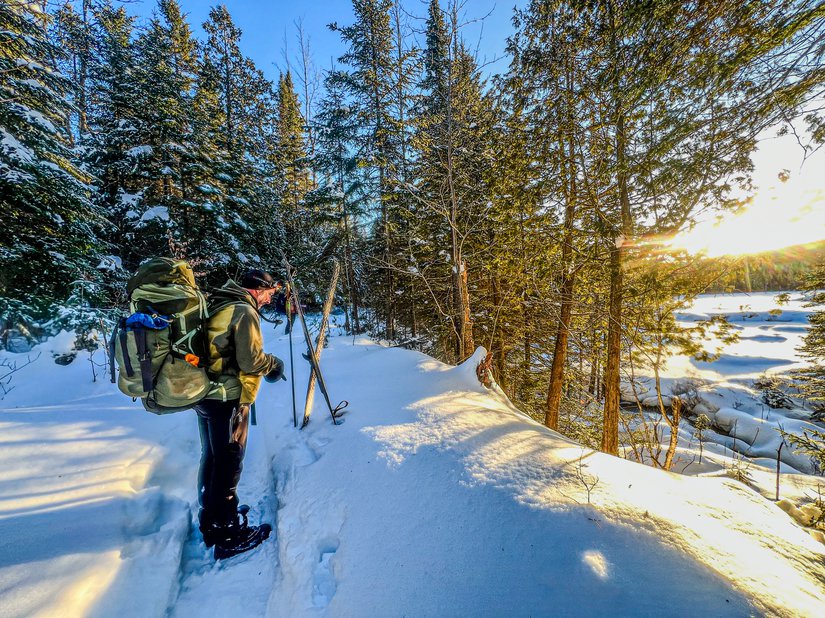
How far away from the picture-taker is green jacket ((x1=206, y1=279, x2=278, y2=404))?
237 cm

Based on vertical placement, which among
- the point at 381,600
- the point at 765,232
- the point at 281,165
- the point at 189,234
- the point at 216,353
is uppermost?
the point at 281,165

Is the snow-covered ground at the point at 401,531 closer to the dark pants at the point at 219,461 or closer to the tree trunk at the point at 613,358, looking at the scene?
the dark pants at the point at 219,461

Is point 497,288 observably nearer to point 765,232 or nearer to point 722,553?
point 765,232

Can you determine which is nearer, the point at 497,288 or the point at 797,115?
the point at 797,115

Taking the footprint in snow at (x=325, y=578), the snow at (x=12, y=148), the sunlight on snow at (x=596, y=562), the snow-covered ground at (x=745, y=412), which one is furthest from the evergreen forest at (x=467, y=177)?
the footprint in snow at (x=325, y=578)

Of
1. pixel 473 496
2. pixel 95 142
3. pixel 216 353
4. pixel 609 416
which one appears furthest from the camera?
pixel 95 142

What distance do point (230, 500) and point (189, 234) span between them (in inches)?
532

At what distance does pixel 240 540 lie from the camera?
2.46m

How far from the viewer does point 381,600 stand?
1.66m

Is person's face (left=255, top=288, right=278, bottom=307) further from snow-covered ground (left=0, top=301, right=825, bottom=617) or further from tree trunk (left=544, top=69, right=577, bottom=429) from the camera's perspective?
tree trunk (left=544, top=69, right=577, bottom=429)

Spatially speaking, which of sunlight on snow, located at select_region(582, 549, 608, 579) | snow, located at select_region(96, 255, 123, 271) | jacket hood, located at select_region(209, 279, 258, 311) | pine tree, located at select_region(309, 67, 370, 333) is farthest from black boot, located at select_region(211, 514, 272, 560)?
pine tree, located at select_region(309, 67, 370, 333)

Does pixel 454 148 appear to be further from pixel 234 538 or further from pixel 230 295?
pixel 234 538

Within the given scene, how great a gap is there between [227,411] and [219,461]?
0.42 metres

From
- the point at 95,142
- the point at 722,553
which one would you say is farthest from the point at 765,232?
the point at 95,142
